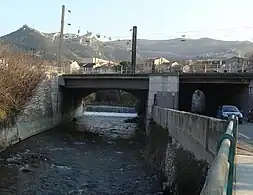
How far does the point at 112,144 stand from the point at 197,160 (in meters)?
23.4

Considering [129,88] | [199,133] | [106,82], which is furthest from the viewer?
[106,82]

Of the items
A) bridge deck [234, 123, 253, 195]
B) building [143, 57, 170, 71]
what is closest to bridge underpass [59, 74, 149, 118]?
building [143, 57, 170, 71]

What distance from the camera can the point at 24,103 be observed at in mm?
41312

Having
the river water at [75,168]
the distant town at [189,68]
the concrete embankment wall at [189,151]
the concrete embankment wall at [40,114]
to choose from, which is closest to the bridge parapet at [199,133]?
the concrete embankment wall at [189,151]

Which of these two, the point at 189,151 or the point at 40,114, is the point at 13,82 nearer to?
the point at 40,114

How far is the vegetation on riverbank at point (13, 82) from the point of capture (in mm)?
34688

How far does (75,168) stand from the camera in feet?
86.5

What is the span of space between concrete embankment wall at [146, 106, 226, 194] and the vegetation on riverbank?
15.5 meters

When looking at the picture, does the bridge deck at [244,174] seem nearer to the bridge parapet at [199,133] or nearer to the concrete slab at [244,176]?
the concrete slab at [244,176]

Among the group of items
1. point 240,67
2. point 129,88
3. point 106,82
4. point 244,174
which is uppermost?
point 240,67

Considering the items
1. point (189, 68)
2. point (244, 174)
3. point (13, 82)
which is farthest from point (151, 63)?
point (244, 174)

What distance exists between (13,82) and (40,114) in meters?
11.7

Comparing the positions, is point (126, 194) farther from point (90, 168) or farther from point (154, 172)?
point (90, 168)

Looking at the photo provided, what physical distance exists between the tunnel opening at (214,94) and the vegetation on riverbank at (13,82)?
74.0ft
